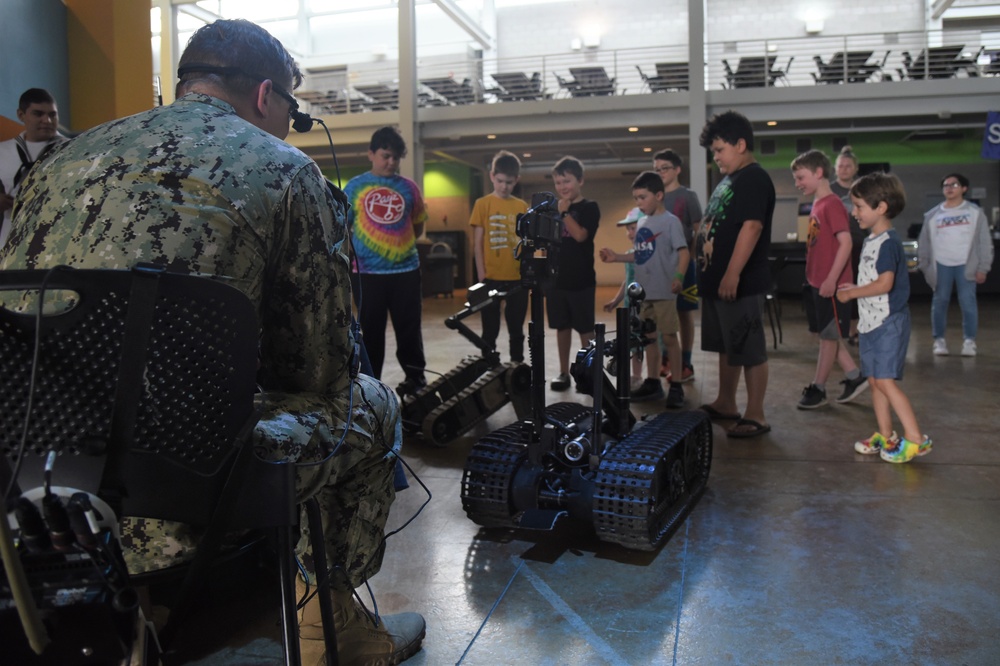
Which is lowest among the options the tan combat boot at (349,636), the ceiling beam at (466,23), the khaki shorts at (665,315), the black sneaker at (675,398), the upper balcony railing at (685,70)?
the tan combat boot at (349,636)

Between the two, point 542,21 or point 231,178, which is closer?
point 231,178

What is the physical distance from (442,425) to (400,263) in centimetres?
117

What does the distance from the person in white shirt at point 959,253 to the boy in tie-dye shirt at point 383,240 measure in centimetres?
497

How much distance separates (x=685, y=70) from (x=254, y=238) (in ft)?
51.5

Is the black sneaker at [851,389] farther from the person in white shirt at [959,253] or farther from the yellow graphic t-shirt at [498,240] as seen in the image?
the person in white shirt at [959,253]

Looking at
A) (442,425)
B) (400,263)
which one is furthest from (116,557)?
(400,263)

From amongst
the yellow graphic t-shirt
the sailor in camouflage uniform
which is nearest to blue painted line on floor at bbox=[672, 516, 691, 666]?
the sailor in camouflage uniform

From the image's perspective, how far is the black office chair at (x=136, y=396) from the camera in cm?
111

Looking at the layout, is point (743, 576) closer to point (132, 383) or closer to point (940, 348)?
point (132, 383)

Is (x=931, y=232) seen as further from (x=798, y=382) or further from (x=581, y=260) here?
(x=581, y=260)

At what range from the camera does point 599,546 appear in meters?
2.74

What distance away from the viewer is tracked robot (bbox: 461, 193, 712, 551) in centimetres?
255

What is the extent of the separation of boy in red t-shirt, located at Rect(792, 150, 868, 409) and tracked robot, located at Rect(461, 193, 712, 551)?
7.67 feet

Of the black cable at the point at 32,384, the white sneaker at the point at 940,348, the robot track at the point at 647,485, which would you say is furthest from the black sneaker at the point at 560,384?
the black cable at the point at 32,384
